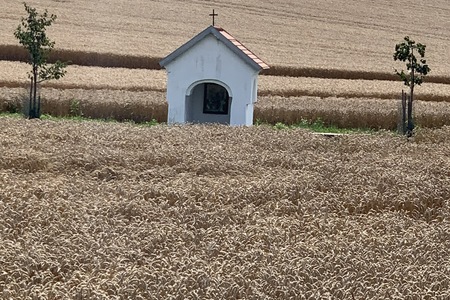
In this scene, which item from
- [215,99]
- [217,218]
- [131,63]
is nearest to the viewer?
[217,218]

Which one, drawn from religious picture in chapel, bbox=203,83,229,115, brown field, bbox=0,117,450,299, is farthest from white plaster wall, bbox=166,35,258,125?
brown field, bbox=0,117,450,299

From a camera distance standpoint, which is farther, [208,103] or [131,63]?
[131,63]

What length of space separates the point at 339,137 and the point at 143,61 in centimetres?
2507

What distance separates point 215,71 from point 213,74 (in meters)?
0.12

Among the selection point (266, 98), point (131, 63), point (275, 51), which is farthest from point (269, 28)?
point (266, 98)

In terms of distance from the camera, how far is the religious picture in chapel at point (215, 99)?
2788cm

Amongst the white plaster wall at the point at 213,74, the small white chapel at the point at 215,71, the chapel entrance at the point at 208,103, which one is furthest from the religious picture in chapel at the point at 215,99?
the white plaster wall at the point at 213,74

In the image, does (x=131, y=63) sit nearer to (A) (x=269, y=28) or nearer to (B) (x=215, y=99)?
(B) (x=215, y=99)

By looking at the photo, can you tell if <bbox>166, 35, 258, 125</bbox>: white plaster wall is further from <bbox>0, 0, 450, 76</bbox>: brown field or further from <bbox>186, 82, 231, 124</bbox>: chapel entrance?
<bbox>0, 0, 450, 76</bbox>: brown field

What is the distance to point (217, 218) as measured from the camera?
35.8 ft

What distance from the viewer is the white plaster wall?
2667 centimetres

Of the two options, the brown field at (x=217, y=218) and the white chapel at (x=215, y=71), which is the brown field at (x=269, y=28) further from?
the brown field at (x=217, y=218)

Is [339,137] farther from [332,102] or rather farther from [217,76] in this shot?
[332,102]

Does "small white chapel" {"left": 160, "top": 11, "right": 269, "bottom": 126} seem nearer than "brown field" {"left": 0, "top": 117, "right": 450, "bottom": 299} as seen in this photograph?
No
